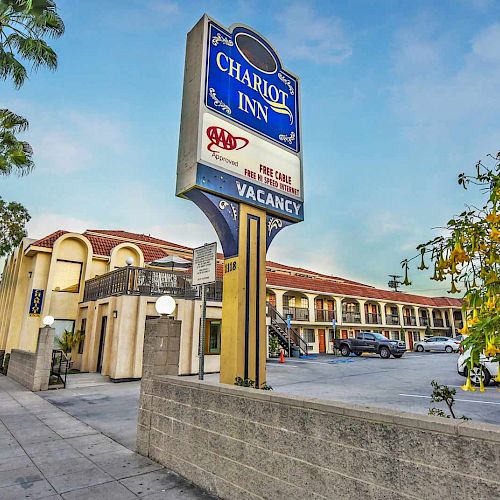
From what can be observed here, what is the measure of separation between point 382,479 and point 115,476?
3.48 m

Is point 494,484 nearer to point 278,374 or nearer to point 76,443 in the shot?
point 76,443

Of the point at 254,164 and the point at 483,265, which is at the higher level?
the point at 254,164

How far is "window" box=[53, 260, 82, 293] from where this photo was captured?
18.3 meters

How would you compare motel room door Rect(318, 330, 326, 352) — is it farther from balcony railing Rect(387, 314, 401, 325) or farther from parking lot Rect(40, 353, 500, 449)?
parking lot Rect(40, 353, 500, 449)

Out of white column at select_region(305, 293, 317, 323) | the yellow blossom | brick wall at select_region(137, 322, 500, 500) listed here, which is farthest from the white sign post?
white column at select_region(305, 293, 317, 323)

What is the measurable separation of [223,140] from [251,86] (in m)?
1.78

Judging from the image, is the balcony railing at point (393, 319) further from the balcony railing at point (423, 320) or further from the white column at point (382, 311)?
the balcony railing at point (423, 320)

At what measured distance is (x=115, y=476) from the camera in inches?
164

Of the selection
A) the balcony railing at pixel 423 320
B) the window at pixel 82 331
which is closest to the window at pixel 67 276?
the window at pixel 82 331

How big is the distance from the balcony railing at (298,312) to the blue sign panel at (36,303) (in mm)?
19639

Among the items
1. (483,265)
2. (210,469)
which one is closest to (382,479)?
(483,265)

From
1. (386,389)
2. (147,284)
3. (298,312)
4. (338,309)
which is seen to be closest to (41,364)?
(147,284)

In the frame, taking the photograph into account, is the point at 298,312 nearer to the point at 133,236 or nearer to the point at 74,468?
the point at 133,236

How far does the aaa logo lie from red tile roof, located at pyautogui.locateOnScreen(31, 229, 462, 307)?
610 inches
